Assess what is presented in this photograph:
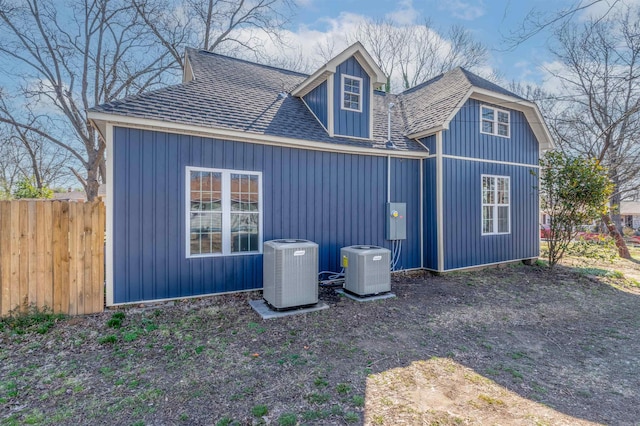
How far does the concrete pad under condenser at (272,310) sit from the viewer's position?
15.7ft

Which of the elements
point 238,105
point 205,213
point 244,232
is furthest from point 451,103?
point 205,213

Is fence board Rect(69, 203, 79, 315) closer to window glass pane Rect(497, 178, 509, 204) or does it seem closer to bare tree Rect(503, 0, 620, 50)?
bare tree Rect(503, 0, 620, 50)

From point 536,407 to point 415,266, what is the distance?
5205 mm

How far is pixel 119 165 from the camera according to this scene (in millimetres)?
4918

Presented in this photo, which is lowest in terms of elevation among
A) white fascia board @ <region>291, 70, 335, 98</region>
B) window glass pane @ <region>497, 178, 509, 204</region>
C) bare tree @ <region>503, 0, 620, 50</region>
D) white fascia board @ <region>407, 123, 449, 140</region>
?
window glass pane @ <region>497, 178, 509, 204</region>

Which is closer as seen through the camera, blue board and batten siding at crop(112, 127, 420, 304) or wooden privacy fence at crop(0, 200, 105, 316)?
wooden privacy fence at crop(0, 200, 105, 316)

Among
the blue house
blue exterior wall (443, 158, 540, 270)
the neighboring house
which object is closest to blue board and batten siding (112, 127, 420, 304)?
the blue house

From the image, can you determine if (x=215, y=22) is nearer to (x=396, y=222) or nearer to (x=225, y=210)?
(x=225, y=210)

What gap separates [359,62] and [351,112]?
1.21 metres

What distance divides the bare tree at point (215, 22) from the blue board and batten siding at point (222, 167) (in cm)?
1089

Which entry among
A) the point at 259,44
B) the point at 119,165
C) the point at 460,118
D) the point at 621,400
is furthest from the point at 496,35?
the point at 259,44

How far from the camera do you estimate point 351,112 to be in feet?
24.0

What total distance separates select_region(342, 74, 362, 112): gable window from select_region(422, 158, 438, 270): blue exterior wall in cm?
227

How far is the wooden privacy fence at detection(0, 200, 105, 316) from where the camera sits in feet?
14.1
